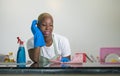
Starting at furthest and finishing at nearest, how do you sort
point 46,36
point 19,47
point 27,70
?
point 46,36
point 19,47
point 27,70

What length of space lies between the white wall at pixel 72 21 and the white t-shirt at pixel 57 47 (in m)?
0.05

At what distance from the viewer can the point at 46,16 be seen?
6.36 ft

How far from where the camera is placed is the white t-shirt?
73.4 inches

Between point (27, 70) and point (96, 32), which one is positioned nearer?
point (27, 70)

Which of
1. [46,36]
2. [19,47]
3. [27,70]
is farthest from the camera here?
[46,36]

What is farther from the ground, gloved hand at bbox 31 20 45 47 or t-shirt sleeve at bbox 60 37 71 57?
gloved hand at bbox 31 20 45 47

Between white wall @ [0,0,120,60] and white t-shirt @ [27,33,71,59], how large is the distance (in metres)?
0.05

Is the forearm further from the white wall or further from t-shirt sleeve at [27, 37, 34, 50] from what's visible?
the white wall

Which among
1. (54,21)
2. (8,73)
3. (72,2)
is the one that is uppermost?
(72,2)

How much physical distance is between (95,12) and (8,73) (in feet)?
4.13

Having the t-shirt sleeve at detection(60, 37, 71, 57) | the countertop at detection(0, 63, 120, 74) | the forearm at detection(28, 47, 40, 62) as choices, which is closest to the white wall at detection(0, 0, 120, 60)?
the t-shirt sleeve at detection(60, 37, 71, 57)

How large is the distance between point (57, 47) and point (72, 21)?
304mm

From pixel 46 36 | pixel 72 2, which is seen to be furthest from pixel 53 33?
pixel 72 2

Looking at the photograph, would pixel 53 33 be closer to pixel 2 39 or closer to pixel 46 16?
pixel 46 16
